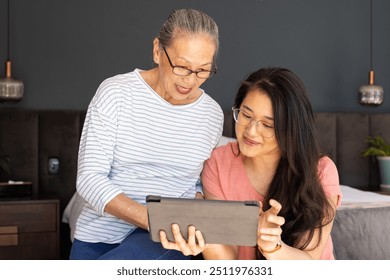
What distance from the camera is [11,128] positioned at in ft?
11.7

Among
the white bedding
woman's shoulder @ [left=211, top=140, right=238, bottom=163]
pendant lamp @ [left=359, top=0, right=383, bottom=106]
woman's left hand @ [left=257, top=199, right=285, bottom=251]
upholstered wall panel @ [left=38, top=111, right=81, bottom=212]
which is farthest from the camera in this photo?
pendant lamp @ [left=359, top=0, right=383, bottom=106]

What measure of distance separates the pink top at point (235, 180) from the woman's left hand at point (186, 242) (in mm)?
390

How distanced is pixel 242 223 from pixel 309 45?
3.23m

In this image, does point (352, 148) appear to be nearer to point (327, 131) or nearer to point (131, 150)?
point (327, 131)

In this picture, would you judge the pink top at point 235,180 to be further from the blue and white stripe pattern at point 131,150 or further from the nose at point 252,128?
the nose at point 252,128

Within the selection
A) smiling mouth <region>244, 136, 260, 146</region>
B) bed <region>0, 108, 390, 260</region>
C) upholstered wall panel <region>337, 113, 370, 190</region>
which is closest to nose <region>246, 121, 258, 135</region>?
smiling mouth <region>244, 136, 260, 146</region>

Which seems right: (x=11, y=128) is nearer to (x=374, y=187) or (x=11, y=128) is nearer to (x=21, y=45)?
(x=21, y=45)

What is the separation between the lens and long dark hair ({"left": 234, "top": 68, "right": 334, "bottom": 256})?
1.65 metres

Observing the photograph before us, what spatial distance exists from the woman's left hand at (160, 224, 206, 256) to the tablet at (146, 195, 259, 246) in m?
0.01

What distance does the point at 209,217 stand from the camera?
1.34 meters

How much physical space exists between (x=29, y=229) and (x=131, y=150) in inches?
70.9

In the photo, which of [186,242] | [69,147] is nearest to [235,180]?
[186,242]

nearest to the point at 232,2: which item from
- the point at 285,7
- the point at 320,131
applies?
the point at 285,7

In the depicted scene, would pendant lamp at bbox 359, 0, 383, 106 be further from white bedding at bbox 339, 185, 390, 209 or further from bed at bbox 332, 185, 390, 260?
bed at bbox 332, 185, 390, 260
